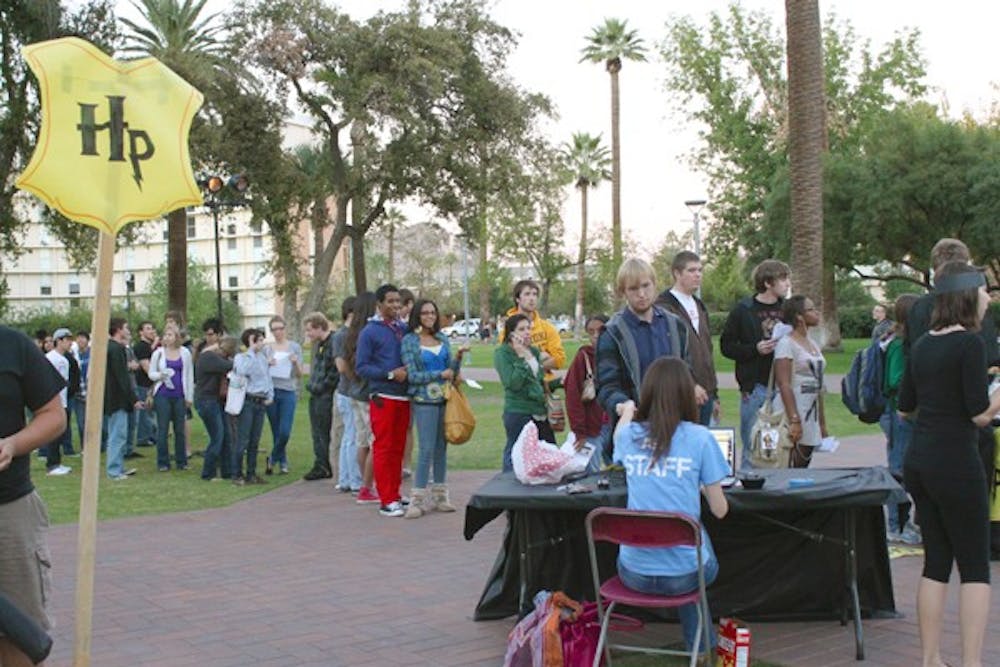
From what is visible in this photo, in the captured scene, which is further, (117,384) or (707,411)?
(117,384)

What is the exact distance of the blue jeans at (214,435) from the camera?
40.9 ft

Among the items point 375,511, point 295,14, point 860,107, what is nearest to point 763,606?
point 375,511

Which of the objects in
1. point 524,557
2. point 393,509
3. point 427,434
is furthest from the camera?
point 393,509

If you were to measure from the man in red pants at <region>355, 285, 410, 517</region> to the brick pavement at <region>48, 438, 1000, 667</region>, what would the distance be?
1.42 feet

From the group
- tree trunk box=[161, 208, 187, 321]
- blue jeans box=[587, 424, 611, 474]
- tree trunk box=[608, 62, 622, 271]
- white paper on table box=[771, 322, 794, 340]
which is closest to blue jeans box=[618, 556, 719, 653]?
blue jeans box=[587, 424, 611, 474]

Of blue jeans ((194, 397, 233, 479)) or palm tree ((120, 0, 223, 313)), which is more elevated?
palm tree ((120, 0, 223, 313))

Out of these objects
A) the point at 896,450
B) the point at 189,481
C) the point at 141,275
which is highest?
the point at 141,275

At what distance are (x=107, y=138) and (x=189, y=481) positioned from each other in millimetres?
8796

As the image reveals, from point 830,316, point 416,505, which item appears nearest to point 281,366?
point 416,505

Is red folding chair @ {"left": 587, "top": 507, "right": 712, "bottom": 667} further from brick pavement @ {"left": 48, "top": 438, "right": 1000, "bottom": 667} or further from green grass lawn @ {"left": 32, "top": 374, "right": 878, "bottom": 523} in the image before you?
green grass lawn @ {"left": 32, "top": 374, "right": 878, "bottom": 523}

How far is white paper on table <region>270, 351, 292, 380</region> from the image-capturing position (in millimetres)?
12516

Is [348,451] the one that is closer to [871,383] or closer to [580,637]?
[871,383]

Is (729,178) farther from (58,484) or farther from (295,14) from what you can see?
(58,484)

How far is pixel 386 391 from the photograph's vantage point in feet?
30.9
